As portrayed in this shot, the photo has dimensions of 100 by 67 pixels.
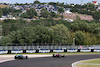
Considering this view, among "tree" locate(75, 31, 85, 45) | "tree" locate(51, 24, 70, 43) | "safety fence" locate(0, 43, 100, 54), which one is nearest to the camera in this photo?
"safety fence" locate(0, 43, 100, 54)

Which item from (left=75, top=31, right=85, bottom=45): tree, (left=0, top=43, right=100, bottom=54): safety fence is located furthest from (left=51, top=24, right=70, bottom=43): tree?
(left=0, top=43, right=100, bottom=54): safety fence

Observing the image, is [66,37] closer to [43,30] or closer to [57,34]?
[57,34]

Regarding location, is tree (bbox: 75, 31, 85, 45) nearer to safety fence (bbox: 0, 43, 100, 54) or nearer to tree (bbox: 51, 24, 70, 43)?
tree (bbox: 51, 24, 70, 43)

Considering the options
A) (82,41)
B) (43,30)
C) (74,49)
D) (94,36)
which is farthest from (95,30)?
(74,49)

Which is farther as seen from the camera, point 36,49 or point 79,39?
point 79,39

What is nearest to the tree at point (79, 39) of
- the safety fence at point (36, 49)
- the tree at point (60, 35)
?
the tree at point (60, 35)

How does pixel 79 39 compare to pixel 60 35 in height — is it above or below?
below

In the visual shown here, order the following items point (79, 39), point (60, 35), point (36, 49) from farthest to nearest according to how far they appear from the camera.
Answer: point (60, 35) → point (79, 39) → point (36, 49)

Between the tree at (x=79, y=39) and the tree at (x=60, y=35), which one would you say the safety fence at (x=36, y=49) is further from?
the tree at (x=79, y=39)

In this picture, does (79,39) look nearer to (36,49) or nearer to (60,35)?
(60,35)

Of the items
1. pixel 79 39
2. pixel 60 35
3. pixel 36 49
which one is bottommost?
pixel 36 49

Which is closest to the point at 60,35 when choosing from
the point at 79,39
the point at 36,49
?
the point at 79,39

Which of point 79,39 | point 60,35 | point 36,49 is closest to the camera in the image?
point 36,49

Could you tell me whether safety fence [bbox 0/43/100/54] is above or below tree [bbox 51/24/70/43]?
below
